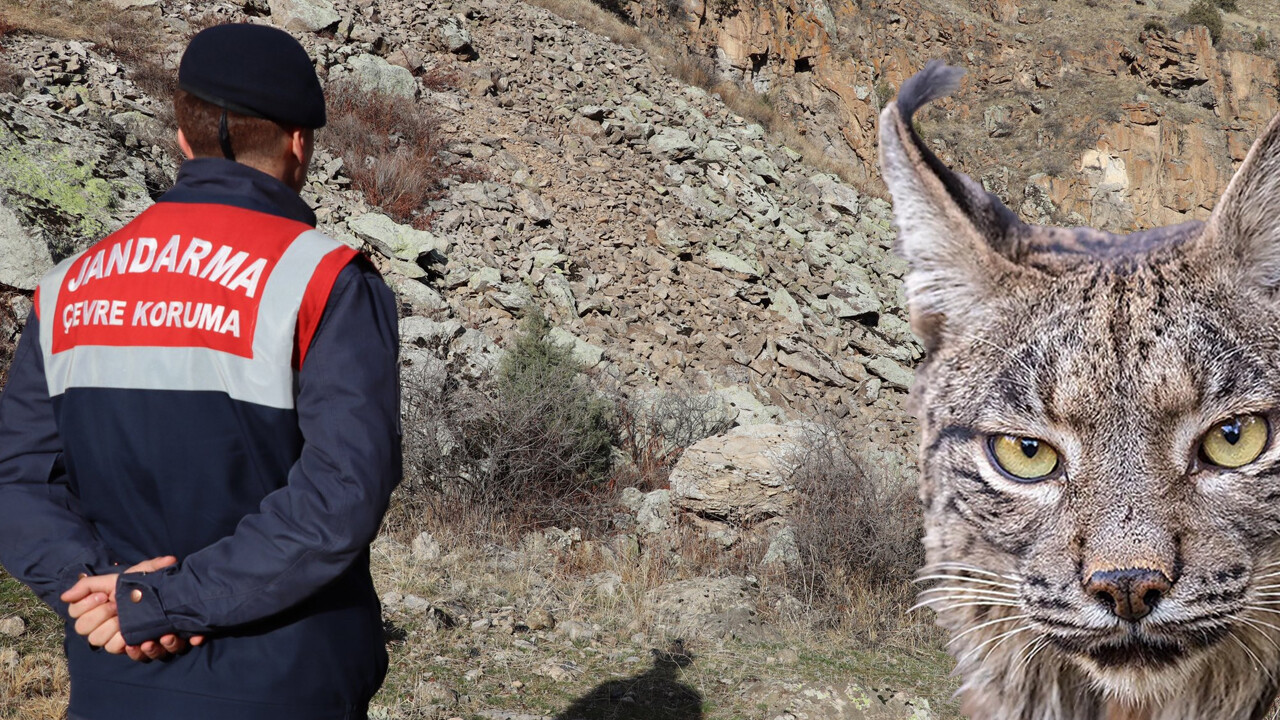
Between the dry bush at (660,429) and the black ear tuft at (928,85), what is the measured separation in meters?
9.51

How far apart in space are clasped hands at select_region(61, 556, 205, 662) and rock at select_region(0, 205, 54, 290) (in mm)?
8710

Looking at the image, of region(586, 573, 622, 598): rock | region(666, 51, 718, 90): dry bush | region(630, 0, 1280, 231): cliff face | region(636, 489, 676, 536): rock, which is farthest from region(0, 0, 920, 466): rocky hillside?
region(630, 0, 1280, 231): cliff face

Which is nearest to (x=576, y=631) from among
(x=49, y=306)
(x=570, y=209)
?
(x=49, y=306)

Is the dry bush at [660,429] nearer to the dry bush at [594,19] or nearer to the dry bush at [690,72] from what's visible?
the dry bush at [690,72]

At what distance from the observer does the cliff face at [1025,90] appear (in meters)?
30.6

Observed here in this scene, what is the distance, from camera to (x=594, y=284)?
15.0m

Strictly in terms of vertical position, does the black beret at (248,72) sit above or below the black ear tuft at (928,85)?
below

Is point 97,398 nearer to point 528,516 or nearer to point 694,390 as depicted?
point 528,516

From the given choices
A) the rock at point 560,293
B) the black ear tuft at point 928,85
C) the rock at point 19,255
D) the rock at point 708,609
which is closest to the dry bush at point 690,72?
the rock at point 560,293

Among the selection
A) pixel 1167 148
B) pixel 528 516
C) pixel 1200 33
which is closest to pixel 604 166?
pixel 528 516

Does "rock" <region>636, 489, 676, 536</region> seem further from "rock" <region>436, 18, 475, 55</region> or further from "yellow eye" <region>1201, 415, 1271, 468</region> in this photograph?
"rock" <region>436, 18, 475, 55</region>

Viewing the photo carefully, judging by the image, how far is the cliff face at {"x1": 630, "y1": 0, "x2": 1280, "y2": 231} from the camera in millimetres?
30641

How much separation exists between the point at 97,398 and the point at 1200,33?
43897mm

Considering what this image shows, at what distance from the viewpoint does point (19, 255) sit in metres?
9.46
